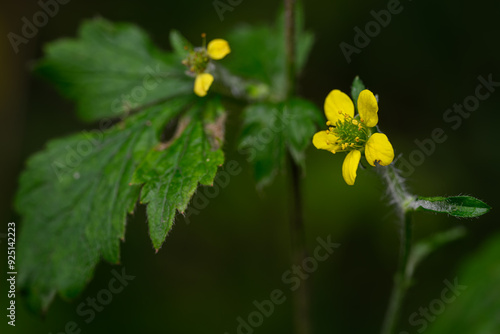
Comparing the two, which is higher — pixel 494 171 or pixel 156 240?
pixel 156 240

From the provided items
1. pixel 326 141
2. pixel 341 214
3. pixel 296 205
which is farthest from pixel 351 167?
pixel 341 214

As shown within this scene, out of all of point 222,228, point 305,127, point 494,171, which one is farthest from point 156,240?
point 494,171

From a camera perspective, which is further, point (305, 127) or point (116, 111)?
point (116, 111)

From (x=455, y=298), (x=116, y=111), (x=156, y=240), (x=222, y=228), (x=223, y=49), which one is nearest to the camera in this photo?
(x=156, y=240)

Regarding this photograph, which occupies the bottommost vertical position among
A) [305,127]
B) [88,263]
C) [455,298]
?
[455,298]

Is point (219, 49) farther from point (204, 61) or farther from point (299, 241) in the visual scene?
point (299, 241)

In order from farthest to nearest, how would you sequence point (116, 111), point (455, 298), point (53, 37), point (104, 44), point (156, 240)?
point (53, 37) → point (455, 298) → point (104, 44) → point (116, 111) → point (156, 240)

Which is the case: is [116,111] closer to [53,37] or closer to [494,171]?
[53,37]
